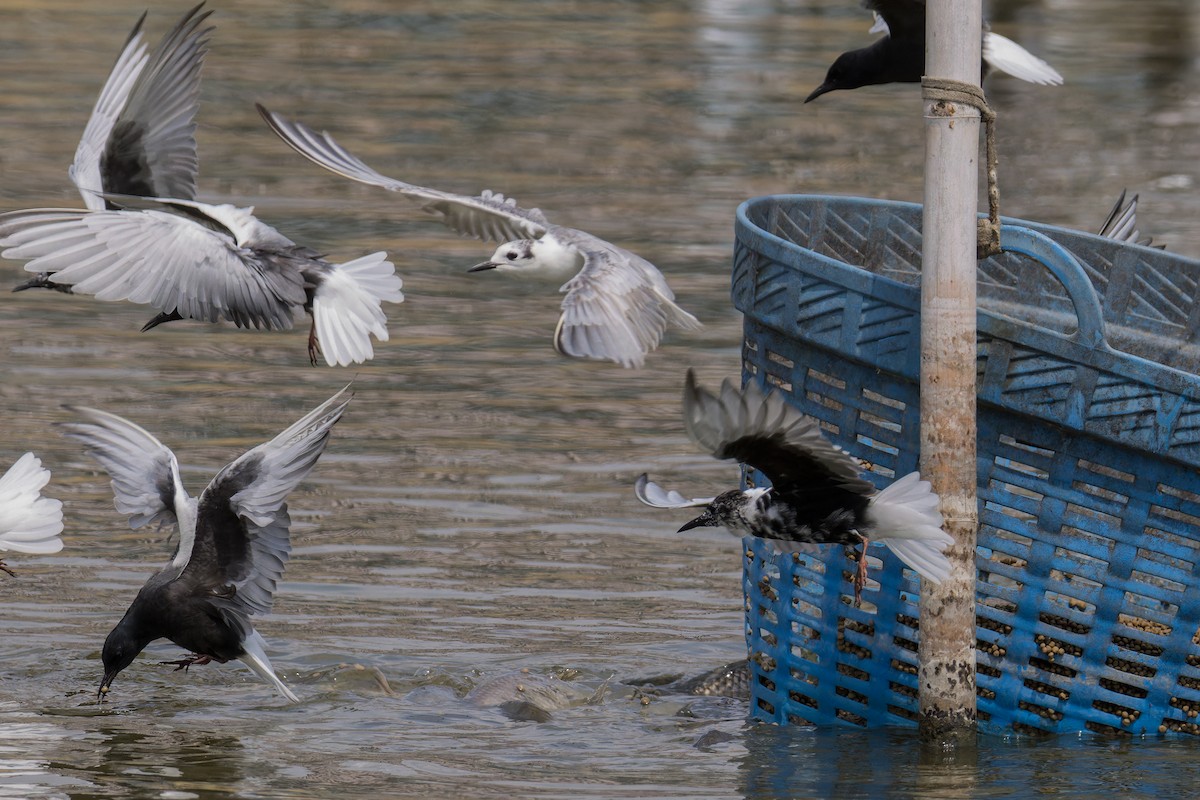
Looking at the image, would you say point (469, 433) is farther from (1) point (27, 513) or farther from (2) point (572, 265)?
(1) point (27, 513)

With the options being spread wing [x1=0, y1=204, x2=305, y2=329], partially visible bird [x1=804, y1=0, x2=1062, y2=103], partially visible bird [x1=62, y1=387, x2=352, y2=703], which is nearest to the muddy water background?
partially visible bird [x1=62, y1=387, x2=352, y2=703]

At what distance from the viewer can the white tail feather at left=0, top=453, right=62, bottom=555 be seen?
5992 millimetres

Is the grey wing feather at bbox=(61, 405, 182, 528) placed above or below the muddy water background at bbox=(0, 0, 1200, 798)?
above

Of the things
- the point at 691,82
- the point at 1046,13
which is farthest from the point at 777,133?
the point at 1046,13

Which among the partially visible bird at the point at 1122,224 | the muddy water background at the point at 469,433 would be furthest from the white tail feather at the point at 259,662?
the partially visible bird at the point at 1122,224

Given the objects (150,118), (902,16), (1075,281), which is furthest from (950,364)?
(150,118)

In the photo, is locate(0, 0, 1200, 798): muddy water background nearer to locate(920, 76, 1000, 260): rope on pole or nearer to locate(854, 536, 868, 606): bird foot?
locate(854, 536, 868, 606): bird foot

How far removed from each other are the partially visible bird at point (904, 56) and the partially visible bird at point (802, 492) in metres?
2.57

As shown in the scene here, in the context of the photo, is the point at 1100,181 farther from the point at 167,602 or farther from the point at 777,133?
the point at 167,602

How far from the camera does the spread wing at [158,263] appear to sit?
5832mm

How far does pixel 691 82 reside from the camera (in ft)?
65.6

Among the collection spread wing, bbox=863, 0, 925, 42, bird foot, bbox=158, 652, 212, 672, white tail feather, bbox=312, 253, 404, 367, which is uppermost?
spread wing, bbox=863, 0, 925, 42

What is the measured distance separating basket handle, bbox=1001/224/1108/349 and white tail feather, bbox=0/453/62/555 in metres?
2.77

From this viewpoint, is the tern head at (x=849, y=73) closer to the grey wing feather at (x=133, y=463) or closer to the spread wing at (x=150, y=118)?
the spread wing at (x=150, y=118)
